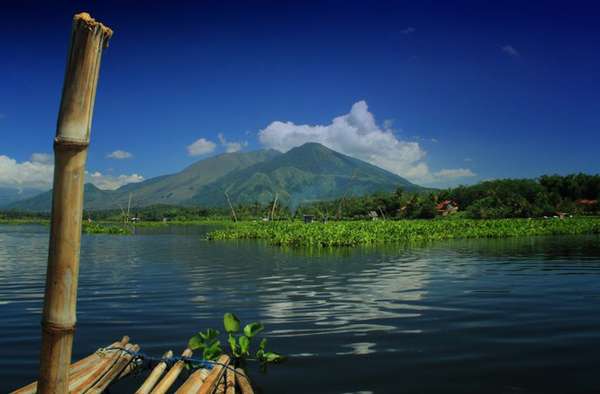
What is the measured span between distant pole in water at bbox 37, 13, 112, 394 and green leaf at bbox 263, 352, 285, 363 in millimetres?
3595

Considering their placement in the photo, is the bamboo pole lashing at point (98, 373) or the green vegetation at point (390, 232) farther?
the green vegetation at point (390, 232)

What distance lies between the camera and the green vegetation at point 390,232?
31.9m

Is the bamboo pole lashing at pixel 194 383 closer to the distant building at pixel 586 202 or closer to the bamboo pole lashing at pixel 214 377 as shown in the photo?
the bamboo pole lashing at pixel 214 377

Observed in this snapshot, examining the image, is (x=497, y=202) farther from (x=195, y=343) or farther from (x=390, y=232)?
(x=195, y=343)

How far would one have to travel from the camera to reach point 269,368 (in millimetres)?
6312

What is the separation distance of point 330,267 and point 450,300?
7.72m

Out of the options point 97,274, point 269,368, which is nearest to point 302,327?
point 269,368

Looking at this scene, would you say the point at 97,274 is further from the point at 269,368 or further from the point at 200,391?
the point at 200,391

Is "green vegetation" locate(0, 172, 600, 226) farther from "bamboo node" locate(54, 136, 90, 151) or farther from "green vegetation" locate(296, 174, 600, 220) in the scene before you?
"bamboo node" locate(54, 136, 90, 151)

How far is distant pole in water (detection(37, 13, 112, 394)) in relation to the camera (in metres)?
2.70

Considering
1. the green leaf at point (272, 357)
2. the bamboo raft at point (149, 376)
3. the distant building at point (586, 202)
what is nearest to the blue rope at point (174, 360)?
the bamboo raft at point (149, 376)

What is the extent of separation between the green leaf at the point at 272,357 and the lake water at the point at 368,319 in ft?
0.52

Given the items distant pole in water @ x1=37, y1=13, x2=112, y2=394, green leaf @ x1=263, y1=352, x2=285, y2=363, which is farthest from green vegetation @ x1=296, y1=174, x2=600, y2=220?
distant pole in water @ x1=37, y1=13, x2=112, y2=394

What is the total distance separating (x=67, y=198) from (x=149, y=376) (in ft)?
9.44
